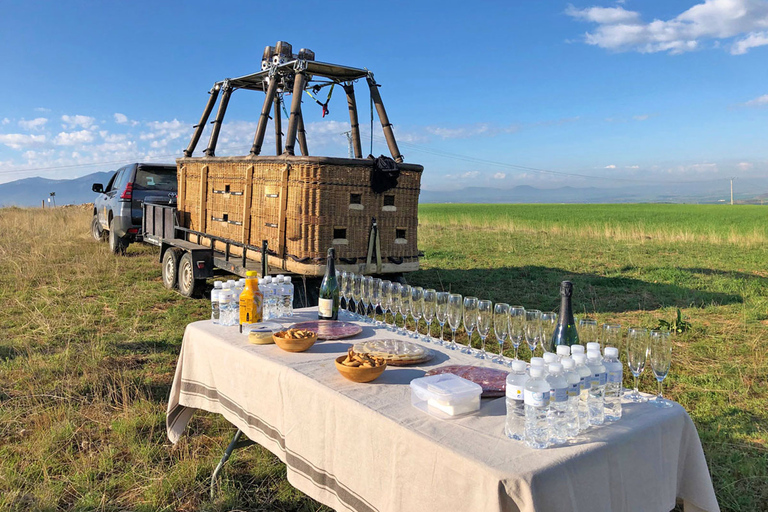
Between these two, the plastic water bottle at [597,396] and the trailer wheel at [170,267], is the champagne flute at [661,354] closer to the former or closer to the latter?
the plastic water bottle at [597,396]

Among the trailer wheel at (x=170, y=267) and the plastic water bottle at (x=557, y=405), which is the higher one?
the plastic water bottle at (x=557, y=405)

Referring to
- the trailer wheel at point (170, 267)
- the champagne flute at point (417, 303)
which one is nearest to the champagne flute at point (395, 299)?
the champagne flute at point (417, 303)

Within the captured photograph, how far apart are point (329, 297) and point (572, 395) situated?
1.79 metres

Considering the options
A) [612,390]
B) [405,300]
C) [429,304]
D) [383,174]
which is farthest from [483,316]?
[383,174]

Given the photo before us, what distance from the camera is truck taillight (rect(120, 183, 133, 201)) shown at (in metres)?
10.1

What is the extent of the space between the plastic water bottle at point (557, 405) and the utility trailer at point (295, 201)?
153 inches

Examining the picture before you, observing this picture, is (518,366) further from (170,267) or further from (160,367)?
(170,267)

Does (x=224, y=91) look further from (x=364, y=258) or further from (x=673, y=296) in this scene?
(x=673, y=296)

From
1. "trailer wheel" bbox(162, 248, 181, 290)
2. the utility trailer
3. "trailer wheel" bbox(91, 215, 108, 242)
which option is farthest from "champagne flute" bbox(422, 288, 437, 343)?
"trailer wheel" bbox(91, 215, 108, 242)

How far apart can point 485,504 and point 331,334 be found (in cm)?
149

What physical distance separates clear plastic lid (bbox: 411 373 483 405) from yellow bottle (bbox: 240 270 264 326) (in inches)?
49.7

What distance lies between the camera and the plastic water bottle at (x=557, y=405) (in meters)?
1.60

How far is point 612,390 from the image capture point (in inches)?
72.1

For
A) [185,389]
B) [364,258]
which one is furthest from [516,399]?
[364,258]
